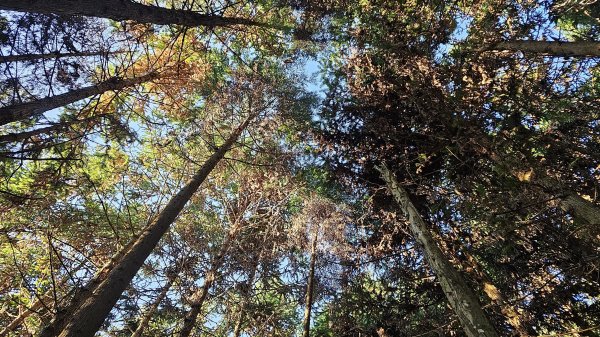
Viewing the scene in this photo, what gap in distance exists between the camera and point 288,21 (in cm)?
1121

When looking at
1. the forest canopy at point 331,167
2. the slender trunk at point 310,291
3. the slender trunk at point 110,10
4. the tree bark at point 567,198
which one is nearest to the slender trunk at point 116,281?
the forest canopy at point 331,167

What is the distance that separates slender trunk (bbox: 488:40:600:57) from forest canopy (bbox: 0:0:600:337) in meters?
0.07

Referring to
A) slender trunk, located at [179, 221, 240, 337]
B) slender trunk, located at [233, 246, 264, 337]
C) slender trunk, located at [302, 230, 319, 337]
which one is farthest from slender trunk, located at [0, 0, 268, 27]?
slender trunk, located at [302, 230, 319, 337]

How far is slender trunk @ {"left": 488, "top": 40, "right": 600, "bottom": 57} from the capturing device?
20.5 ft

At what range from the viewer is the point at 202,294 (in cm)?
865

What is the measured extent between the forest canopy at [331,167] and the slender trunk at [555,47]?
7 centimetres

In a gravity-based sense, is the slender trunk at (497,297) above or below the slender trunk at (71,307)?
above

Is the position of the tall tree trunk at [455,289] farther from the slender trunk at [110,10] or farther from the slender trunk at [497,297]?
the slender trunk at [110,10]

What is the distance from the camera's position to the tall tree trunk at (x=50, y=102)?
5.67 meters

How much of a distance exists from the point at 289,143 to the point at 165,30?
5.88 m

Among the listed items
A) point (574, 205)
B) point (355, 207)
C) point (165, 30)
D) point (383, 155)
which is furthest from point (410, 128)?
point (165, 30)

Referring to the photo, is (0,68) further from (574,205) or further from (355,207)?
(574,205)

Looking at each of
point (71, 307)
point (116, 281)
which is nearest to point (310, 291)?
point (71, 307)

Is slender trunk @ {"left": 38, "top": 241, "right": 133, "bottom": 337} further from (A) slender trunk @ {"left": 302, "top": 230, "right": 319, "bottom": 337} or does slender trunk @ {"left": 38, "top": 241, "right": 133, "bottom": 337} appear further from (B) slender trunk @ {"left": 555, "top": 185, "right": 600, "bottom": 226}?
(B) slender trunk @ {"left": 555, "top": 185, "right": 600, "bottom": 226}
